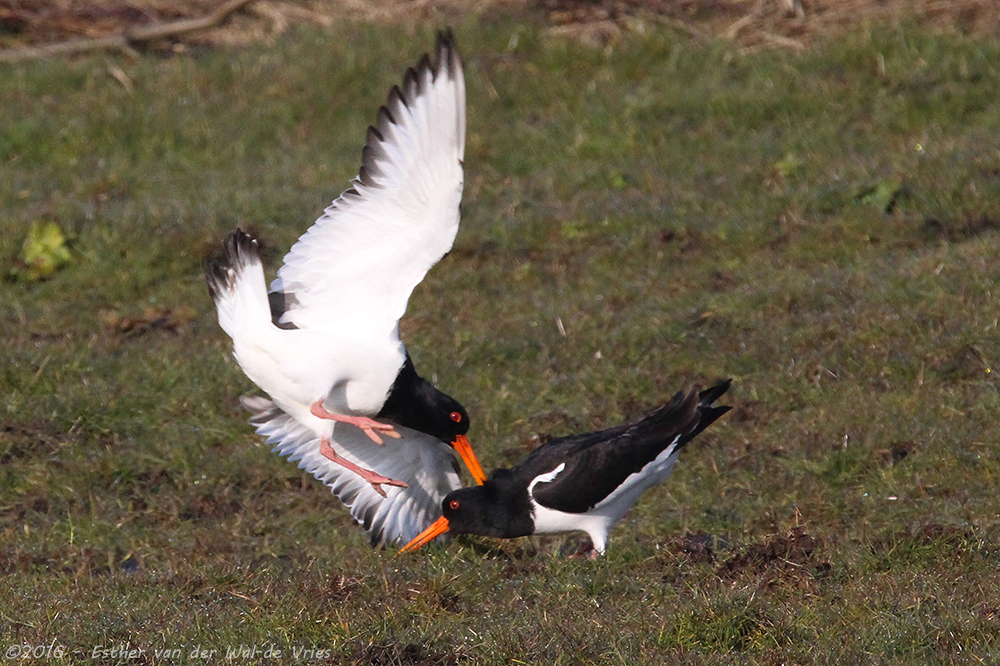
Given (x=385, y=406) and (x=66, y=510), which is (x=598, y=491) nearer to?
(x=385, y=406)

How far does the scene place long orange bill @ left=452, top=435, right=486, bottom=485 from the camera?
628 cm

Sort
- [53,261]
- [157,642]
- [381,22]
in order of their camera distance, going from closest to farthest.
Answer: [157,642] < [53,261] < [381,22]

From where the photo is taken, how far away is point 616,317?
800cm

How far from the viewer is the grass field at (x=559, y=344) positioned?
4.71 meters

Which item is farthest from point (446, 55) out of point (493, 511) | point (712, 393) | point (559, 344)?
point (559, 344)

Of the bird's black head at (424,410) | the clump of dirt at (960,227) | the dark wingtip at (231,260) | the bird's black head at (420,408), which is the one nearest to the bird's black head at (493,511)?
the bird's black head at (424,410)

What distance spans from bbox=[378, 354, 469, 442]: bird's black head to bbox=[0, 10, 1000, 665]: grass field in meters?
0.54

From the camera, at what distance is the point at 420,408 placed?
20.1 feet

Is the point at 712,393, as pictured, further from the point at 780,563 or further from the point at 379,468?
the point at 379,468

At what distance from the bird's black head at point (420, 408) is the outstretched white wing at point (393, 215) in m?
0.29

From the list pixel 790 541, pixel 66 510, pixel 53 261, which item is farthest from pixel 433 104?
pixel 53 261

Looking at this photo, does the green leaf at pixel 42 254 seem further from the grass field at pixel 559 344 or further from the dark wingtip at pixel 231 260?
the dark wingtip at pixel 231 260

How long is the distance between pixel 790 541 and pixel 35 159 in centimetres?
720

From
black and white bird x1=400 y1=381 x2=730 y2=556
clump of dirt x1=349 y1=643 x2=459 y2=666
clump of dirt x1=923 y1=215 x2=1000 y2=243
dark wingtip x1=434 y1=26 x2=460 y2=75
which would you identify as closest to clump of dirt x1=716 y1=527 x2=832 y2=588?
black and white bird x1=400 y1=381 x2=730 y2=556
